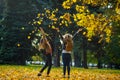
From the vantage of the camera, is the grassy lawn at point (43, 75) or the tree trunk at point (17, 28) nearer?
the grassy lawn at point (43, 75)

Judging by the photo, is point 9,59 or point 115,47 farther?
point 115,47

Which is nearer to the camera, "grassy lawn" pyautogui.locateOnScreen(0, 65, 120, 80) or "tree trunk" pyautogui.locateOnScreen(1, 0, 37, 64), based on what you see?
"grassy lawn" pyautogui.locateOnScreen(0, 65, 120, 80)

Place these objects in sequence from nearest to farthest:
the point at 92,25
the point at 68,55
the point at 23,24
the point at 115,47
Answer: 1. the point at 68,55
2. the point at 92,25
3. the point at 23,24
4. the point at 115,47

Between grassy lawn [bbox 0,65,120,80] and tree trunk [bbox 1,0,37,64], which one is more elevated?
tree trunk [bbox 1,0,37,64]

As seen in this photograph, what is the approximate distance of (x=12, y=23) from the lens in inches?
1654

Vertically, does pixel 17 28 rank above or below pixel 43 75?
above

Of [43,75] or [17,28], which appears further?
[17,28]

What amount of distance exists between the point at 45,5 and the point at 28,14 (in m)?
2.08

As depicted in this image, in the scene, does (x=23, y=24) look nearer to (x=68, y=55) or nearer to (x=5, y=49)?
(x=5, y=49)

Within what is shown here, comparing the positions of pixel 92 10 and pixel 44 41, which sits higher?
pixel 92 10

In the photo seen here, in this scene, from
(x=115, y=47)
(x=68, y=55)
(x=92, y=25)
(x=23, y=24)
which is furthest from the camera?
(x=115, y=47)

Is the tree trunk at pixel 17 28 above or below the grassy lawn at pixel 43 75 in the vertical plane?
above

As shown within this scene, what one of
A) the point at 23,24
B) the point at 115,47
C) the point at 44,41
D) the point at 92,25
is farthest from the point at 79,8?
the point at 115,47

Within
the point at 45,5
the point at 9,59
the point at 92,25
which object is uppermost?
the point at 45,5
